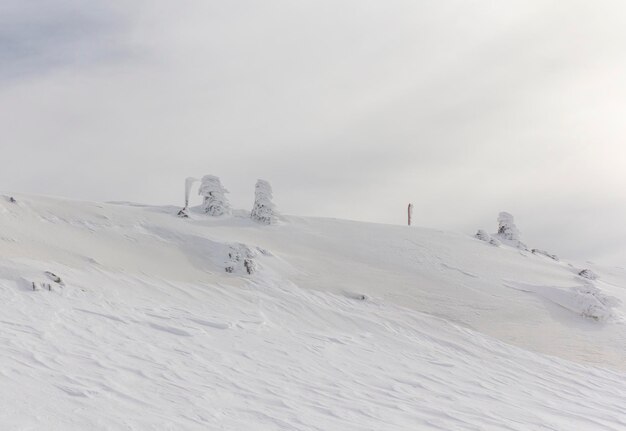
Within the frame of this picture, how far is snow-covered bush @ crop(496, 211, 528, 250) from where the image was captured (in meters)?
33.8

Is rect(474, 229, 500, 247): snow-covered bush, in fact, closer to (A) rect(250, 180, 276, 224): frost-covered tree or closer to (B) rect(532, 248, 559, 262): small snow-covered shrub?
(B) rect(532, 248, 559, 262): small snow-covered shrub

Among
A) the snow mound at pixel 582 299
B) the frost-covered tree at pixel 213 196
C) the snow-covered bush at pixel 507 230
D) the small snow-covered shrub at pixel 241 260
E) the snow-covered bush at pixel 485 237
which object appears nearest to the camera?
the small snow-covered shrub at pixel 241 260

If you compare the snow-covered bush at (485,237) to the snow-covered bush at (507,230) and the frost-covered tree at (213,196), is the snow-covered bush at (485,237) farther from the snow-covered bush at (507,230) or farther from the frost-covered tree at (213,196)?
the frost-covered tree at (213,196)

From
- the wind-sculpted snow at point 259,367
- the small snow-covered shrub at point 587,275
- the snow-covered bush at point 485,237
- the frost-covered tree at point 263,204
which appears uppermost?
the frost-covered tree at point 263,204

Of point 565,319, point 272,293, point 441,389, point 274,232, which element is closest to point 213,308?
point 272,293

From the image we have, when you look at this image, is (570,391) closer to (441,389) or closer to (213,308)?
(441,389)

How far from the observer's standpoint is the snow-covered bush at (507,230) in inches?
1332

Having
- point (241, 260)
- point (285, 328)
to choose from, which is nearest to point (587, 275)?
point (241, 260)

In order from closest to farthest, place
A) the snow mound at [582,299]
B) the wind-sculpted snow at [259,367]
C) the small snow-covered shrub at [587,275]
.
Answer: the wind-sculpted snow at [259,367] → the snow mound at [582,299] → the small snow-covered shrub at [587,275]

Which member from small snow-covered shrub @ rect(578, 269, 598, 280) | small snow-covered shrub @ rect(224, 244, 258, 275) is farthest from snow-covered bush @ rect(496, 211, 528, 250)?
small snow-covered shrub @ rect(224, 244, 258, 275)

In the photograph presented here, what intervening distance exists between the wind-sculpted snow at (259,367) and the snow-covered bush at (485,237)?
1388 cm

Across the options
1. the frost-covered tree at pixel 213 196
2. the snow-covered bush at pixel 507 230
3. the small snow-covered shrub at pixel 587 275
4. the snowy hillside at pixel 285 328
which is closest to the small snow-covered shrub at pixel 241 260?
the snowy hillside at pixel 285 328

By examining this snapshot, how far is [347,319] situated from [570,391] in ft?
20.8

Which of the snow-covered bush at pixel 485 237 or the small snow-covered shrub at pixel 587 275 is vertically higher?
the snow-covered bush at pixel 485 237
